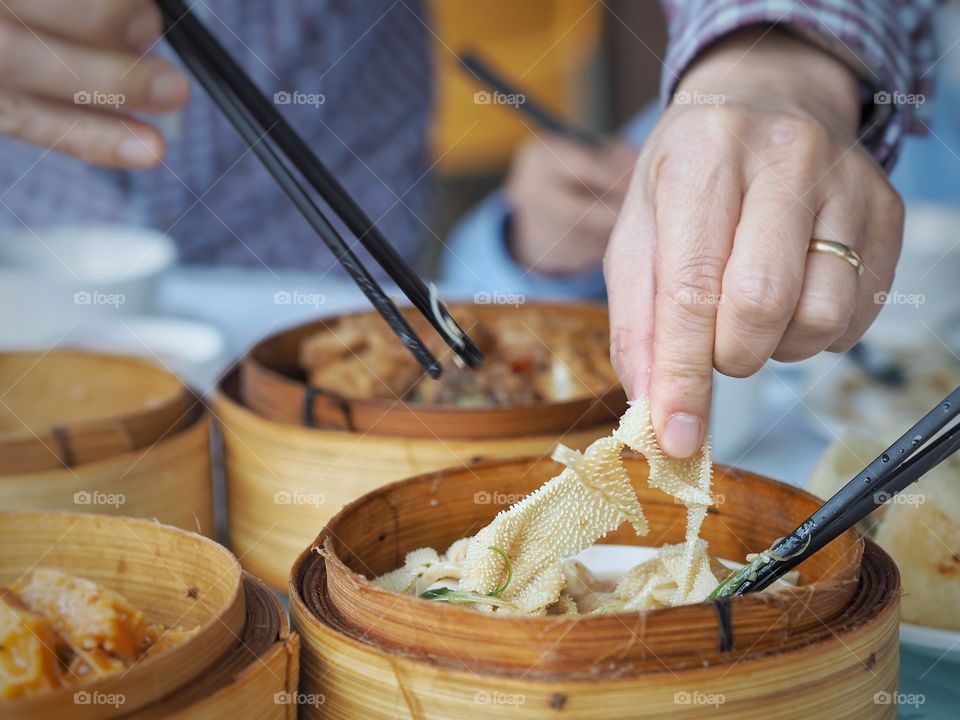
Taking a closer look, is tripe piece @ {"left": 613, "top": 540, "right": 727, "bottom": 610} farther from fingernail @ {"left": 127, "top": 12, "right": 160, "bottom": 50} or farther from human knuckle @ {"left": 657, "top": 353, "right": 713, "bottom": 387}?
fingernail @ {"left": 127, "top": 12, "right": 160, "bottom": 50}

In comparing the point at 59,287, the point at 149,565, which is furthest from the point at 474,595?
the point at 59,287

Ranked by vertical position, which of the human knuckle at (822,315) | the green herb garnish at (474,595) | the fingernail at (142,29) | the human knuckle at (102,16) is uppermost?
the human knuckle at (102,16)

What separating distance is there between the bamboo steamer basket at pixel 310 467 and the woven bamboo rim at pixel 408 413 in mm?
17

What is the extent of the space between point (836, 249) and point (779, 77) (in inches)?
13.7

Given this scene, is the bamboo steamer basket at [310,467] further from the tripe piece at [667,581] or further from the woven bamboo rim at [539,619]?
the tripe piece at [667,581]

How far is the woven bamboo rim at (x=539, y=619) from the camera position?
868mm

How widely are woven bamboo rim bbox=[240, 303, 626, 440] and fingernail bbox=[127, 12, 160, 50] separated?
1.83ft

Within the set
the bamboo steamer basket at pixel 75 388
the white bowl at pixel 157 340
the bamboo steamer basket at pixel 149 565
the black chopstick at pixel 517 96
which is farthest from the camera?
the black chopstick at pixel 517 96

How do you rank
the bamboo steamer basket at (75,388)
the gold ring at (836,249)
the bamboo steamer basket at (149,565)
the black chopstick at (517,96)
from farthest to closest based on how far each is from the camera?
the black chopstick at (517,96), the bamboo steamer basket at (75,388), the gold ring at (836,249), the bamboo steamer basket at (149,565)

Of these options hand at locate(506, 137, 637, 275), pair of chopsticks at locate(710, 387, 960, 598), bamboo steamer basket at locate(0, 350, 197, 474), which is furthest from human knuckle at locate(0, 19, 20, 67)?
hand at locate(506, 137, 637, 275)

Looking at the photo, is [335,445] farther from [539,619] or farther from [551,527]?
[539,619]

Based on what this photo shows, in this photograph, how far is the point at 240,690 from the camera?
860 millimetres

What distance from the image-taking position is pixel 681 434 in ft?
3.54

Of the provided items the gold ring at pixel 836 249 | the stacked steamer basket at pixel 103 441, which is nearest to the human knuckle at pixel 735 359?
the gold ring at pixel 836 249
